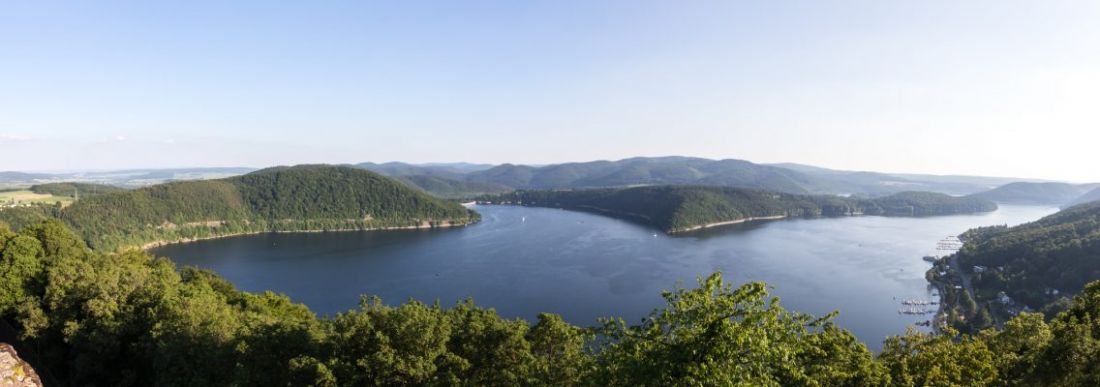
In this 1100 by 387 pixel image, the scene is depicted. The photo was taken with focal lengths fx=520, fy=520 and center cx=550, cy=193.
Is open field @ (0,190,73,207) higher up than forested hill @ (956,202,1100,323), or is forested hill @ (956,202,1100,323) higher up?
open field @ (0,190,73,207)

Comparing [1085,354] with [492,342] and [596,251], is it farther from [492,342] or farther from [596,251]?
[596,251]

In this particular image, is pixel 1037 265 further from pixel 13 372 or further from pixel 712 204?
pixel 13 372

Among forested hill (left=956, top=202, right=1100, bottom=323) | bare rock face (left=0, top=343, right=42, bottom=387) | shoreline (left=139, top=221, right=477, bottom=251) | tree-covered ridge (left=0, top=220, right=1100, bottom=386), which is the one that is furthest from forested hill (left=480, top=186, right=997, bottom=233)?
bare rock face (left=0, top=343, right=42, bottom=387)

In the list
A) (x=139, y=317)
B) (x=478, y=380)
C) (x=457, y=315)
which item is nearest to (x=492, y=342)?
(x=478, y=380)

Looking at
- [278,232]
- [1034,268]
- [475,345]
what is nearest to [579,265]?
[1034,268]

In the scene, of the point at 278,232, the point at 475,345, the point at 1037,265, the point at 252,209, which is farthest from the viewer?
the point at 252,209

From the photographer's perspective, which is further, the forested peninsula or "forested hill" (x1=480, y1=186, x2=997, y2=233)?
"forested hill" (x1=480, y1=186, x2=997, y2=233)

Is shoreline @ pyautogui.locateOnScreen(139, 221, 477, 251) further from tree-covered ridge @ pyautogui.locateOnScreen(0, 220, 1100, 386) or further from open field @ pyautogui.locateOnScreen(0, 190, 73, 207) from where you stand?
tree-covered ridge @ pyautogui.locateOnScreen(0, 220, 1100, 386)
